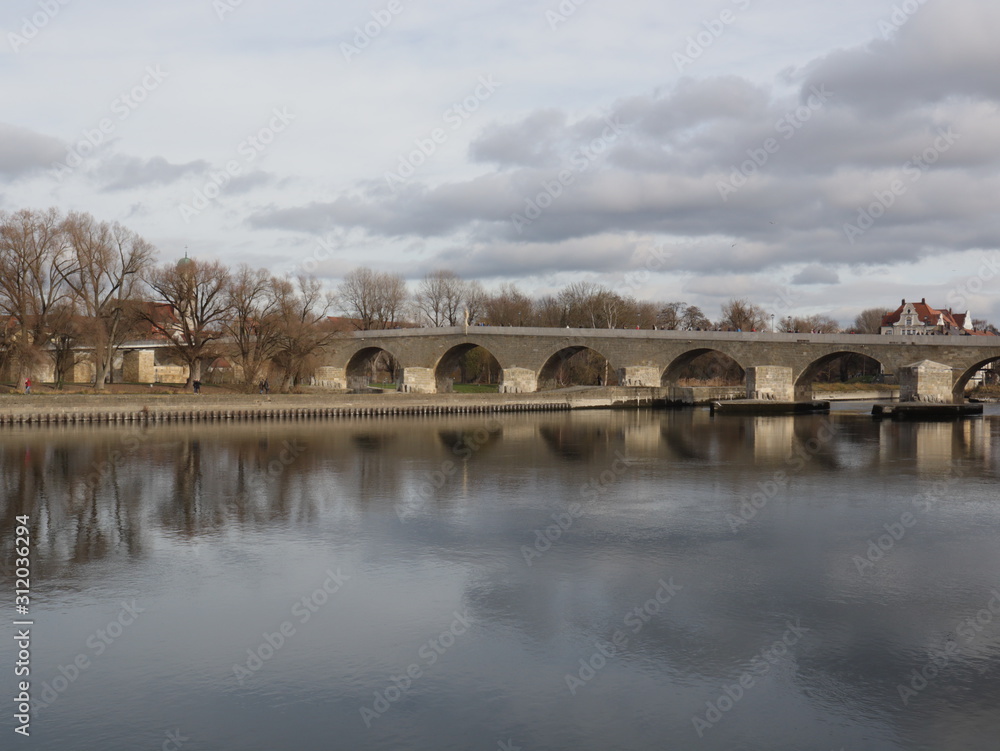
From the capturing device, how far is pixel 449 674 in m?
8.08

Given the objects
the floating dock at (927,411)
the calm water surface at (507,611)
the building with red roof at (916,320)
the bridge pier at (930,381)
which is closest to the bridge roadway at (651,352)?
the bridge pier at (930,381)

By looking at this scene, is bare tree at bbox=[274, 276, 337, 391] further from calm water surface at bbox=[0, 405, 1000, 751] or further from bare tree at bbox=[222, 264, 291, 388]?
calm water surface at bbox=[0, 405, 1000, 751]

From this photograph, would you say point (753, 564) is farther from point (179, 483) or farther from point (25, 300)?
point (25, 300)

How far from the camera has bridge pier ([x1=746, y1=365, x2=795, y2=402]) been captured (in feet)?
144

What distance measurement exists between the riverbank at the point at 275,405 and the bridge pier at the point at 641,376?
0.95m

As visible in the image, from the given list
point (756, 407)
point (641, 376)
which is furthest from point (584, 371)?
point (756, 407)

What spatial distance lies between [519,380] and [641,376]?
7037 millimetres

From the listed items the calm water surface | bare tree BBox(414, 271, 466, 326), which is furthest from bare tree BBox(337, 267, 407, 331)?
the calm water surface

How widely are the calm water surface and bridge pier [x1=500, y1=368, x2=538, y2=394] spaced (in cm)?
3031

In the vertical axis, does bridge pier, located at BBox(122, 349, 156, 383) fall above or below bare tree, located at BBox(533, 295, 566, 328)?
below

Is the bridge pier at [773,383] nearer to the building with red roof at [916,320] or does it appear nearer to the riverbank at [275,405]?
the riverbank at [275,405]

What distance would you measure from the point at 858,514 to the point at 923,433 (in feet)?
60.7

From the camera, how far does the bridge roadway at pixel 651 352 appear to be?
131 feet

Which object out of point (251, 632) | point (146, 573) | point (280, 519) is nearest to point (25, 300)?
point (280, 519)
